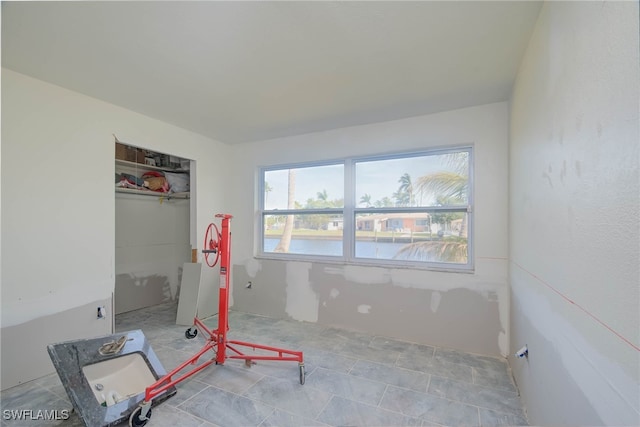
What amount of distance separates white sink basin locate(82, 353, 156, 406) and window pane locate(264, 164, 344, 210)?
2.51 meters

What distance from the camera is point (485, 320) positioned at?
2857mm

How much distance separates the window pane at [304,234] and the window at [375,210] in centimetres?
1

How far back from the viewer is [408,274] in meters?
3.21

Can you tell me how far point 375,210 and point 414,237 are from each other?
57 centimetres

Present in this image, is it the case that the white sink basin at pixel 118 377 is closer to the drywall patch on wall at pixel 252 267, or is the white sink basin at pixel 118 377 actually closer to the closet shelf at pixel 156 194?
the drywall patch on wall at pixel 252 267

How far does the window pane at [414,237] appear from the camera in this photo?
3.11m

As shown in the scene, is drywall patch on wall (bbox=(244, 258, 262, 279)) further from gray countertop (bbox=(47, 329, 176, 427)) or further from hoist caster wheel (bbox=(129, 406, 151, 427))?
hoist caster wheel (bbox=(129, 406, 151, 427))

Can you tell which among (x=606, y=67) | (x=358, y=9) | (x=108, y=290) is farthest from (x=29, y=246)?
(x=606, y=67)

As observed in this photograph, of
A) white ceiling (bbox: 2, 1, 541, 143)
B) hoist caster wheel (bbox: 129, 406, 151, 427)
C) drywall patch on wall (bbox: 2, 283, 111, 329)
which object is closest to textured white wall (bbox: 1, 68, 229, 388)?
drywall patch on wall (bbox: 2, 283, 111, 329)

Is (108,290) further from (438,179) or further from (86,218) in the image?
(438,179)

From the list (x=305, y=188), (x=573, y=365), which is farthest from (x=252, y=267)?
(x=573, y=365)

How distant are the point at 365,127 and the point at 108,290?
3.45 metres

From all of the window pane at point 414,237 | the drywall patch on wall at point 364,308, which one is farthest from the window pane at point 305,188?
the drywall patch on wall at point 364,308

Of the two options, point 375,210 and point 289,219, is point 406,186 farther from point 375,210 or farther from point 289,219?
point 289,219
